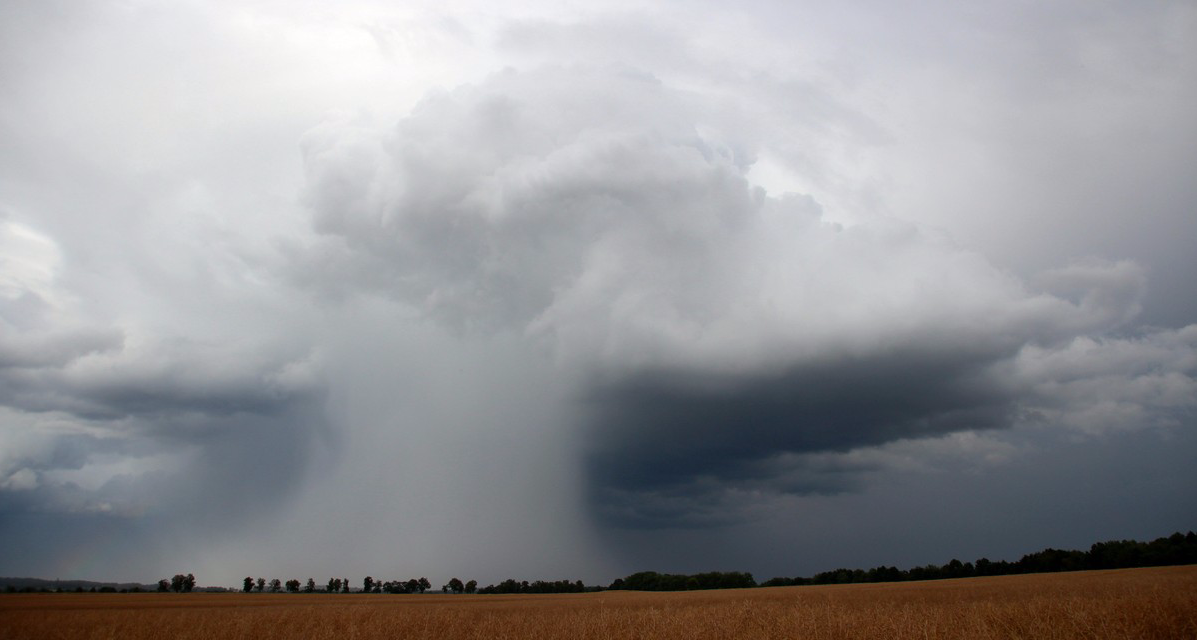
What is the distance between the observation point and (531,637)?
24.2 m

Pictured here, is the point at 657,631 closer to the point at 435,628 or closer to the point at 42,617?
the point at 435,628

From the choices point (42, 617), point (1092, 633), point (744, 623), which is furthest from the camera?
point (42, 617)

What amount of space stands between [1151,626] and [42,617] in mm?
53931

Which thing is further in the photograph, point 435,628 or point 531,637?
point 435,628

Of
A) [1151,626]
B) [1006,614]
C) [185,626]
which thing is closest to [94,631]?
[185,626]

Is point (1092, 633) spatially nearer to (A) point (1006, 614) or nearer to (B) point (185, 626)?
(A) point (1006, 614)

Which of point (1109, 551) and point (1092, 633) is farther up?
point (1092, 633)

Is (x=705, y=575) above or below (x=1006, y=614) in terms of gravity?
below

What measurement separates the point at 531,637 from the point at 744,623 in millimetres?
8754

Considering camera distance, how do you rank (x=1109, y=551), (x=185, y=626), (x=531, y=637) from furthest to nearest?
(x=1109, y=551) < (x=185, y=626) < (x=531, y=637)

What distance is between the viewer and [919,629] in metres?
21.7

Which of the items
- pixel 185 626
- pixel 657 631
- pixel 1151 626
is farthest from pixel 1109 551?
pixel 185 626

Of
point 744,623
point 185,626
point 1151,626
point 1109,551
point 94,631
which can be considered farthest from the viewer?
A: point 1109,551

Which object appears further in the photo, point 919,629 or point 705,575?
point 705,575
